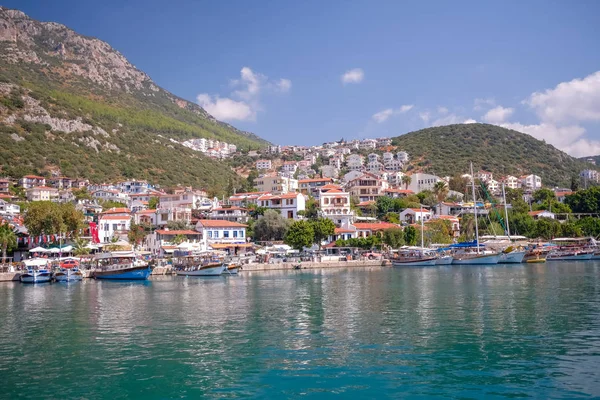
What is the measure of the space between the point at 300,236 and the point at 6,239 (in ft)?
105

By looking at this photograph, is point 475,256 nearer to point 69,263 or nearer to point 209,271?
point 209,271

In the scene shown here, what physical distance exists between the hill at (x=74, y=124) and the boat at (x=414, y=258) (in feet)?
187

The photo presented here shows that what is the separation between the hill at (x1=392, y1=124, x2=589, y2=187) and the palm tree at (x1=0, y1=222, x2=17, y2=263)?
99888 millimetres

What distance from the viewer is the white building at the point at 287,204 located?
8006 cm

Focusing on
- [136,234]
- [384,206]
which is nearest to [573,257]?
[384,206]

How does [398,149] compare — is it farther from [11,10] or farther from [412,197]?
[11,10]

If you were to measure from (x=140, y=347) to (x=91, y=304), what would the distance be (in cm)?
1396

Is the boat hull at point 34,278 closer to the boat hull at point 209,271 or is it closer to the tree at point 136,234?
the boat hull at point 209,271

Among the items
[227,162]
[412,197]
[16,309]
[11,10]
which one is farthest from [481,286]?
[11,10]

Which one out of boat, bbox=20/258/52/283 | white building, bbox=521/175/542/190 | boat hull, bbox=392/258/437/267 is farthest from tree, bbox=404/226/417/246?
white building, bbox=521/175/542/190

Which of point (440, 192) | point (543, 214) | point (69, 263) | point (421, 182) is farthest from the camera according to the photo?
point (421, 182)

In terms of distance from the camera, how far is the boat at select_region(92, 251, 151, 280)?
161 ft

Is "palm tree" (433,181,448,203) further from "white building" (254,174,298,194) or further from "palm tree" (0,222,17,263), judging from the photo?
"palm tree" (0,222,17,263)

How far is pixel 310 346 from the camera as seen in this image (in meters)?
17.7
